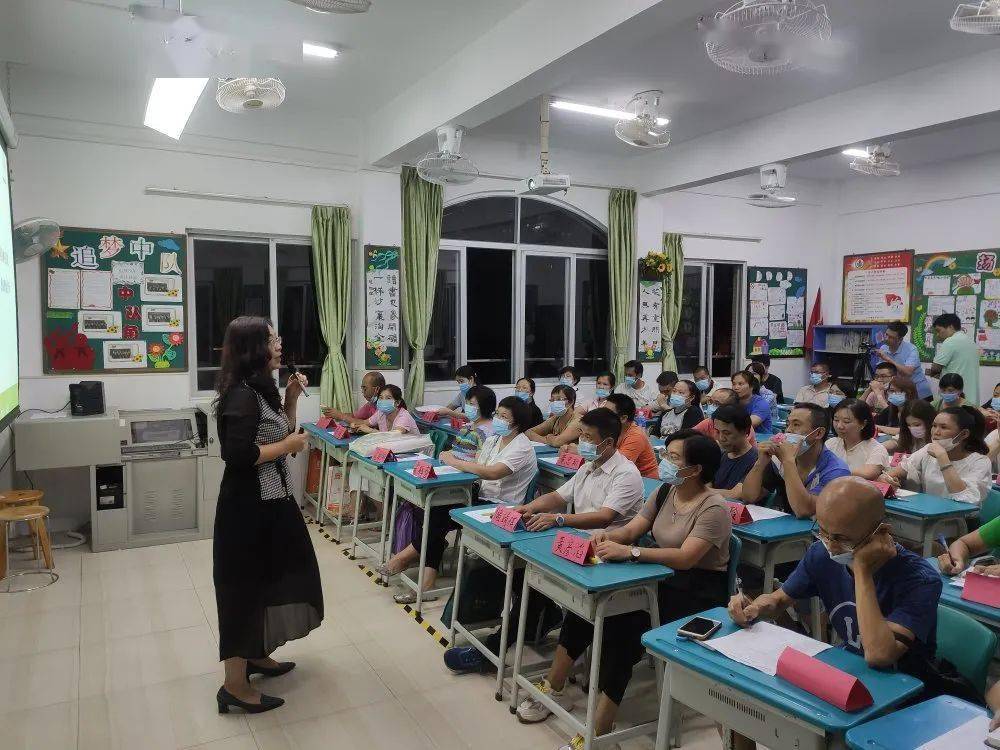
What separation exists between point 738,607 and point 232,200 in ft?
17.3

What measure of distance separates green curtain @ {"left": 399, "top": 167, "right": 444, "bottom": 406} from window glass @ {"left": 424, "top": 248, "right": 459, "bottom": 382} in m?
0.37

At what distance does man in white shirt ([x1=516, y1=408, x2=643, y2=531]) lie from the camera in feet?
9.99

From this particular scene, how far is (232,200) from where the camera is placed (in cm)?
579

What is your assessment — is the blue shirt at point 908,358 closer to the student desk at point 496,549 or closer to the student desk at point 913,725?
the student desk at point 496,549

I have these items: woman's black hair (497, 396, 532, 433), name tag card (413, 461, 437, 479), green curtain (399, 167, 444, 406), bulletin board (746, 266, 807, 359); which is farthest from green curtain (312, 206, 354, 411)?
bulletin board (746, 266, 807, 359)

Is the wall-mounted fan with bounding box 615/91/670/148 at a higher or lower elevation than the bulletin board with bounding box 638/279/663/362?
higher

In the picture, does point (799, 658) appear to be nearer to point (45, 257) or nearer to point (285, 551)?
point (285, 551)

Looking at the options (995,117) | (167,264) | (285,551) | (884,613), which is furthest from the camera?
(167,264)

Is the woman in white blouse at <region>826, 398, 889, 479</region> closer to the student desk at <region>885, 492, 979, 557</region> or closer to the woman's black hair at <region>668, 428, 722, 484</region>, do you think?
the student desk at <region>885, 492, 979, 557</region>

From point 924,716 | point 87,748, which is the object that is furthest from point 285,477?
point 924,716

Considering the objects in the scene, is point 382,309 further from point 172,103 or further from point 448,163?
point 172,103

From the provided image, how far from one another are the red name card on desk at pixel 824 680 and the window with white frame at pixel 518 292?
5.47 metres

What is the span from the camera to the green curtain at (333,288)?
239 inches

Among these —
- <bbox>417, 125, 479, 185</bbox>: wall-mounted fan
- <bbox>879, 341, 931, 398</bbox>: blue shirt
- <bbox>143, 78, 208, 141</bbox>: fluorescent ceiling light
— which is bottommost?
<bbox>879, 341, 931, 398</bbox>: blue shirt
